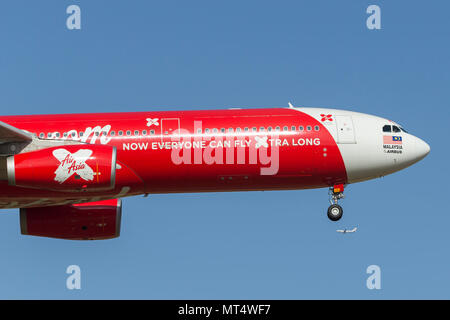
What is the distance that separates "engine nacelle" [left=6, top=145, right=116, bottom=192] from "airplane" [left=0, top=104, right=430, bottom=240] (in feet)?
4.74

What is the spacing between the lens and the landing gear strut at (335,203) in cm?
4856

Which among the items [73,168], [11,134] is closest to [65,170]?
[73,168]

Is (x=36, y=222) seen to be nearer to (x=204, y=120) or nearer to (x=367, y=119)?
(x=204, y=120)

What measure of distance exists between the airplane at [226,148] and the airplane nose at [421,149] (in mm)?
55

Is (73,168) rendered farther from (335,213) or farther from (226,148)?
(335,213)

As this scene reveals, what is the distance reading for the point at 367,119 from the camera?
4925cm

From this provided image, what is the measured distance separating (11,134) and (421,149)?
2183 centimetres

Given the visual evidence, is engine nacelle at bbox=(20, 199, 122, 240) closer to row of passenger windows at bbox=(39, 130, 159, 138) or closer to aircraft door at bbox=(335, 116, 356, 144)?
row of passenger windows at bbox=(39, 130, 159, 138)

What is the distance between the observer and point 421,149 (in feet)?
160

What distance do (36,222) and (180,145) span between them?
34.4ft

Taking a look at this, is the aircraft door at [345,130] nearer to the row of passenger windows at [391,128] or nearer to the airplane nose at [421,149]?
the row of passenger windows at [391,128]

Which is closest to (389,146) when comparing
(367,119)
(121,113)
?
(367,119)

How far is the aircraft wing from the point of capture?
44500mm

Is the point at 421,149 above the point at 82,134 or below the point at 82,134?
below
